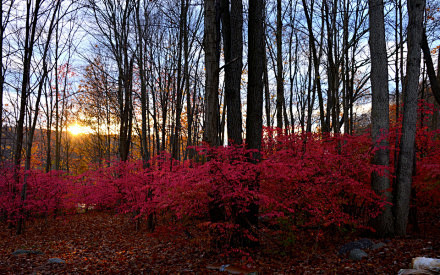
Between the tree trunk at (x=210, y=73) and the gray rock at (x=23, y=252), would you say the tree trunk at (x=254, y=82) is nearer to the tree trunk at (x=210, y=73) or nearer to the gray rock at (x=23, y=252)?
the tree trunk at (x=210, y=73)

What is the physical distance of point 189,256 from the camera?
575cm

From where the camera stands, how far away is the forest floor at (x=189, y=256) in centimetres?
461

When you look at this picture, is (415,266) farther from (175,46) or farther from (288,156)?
(175,46)

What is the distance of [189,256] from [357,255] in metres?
3.52

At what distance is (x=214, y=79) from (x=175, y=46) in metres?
9.08

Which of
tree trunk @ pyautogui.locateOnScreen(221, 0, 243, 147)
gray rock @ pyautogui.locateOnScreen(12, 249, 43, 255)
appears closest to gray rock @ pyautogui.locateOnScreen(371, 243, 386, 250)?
tree trunk @ pyautogui.locateOnScreen(221, 0, 243, 147)

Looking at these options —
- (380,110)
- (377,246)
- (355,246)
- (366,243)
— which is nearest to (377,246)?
(377,246)

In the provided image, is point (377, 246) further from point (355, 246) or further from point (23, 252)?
point (23, 252)

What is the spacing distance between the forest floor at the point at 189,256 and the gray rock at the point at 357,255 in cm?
11

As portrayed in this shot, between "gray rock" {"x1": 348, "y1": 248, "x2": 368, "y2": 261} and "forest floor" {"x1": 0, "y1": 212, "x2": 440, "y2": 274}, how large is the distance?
0.11 metres

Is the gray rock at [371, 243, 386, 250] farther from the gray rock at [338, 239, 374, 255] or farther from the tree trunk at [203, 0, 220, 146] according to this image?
the tree trunk at [203, 0, 220, 146]

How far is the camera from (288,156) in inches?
233

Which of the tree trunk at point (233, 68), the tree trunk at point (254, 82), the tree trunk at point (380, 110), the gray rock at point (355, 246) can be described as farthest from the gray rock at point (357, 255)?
the tree trunk at point (233, 68)

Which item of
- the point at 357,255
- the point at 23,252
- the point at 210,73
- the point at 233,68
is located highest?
the point at 233,68
